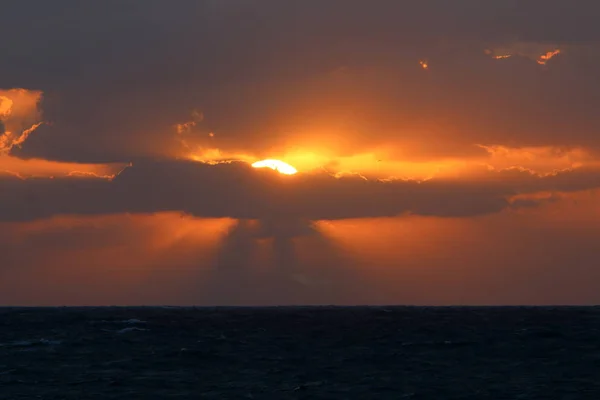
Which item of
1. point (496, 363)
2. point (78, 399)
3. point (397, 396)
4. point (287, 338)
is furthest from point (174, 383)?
point (287, 338)

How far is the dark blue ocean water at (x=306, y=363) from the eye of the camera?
55719mm

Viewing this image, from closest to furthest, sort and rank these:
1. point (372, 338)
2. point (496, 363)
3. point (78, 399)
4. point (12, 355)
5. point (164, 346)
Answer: point (78, 399) → point (496, 363) → point (12, 355) → point (164, 346) → point (372, 338)

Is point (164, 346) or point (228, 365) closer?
point (228, 365)

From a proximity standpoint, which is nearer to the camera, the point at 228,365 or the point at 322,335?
the point at 228,365

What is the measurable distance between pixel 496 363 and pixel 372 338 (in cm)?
2375

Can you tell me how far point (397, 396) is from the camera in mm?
53875

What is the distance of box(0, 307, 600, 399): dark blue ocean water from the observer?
55.7m

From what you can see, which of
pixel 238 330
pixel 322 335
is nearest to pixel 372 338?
pixel 322 335

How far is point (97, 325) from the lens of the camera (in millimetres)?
114375

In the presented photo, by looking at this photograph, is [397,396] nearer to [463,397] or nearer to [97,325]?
[463,397]

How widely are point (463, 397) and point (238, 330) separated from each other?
179 ft

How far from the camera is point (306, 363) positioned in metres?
69.1

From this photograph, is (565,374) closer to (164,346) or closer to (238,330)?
(164,346)

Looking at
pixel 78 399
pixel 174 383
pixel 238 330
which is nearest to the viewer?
pixel 78 399
